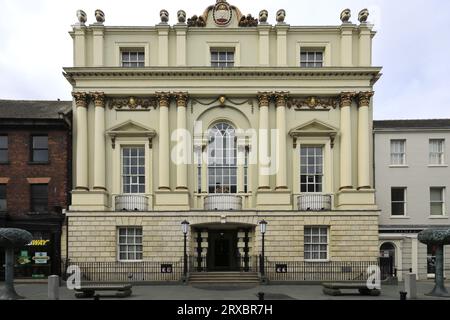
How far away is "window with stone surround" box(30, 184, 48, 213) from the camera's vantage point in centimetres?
2433

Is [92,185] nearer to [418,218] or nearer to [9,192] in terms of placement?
[9,192]

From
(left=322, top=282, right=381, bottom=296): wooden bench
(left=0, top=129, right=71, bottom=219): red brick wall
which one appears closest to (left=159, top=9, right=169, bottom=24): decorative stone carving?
(left=0, top=129, right=71, bottom=219): red brick wall

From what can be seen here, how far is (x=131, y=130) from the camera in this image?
25.1 m

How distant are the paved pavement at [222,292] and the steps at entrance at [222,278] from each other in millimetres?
1051

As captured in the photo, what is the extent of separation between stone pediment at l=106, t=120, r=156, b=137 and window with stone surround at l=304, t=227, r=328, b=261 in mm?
11170

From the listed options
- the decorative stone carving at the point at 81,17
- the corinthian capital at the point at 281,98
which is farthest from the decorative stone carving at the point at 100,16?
the corinthian capital at the point at 281,98

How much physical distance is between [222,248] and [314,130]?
9.24 meters

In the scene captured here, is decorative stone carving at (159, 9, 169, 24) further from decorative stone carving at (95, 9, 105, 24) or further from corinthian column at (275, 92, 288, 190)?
corinthian column at (275, 92, 288, 190)

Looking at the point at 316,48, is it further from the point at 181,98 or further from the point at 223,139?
the point at 181,98

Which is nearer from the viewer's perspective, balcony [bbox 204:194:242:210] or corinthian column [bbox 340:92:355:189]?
balcony [bbox 204:194:242:210]

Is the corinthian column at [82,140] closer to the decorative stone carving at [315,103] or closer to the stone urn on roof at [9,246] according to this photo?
the stone urn on roof at [9,246]

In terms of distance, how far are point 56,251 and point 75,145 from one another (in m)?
6.40

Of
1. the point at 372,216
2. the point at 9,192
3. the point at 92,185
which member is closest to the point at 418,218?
the point at 372,216

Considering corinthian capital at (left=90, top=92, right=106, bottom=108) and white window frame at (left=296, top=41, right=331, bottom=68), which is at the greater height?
white window frame at (left=296, top=41, right=331, bottom=68)
